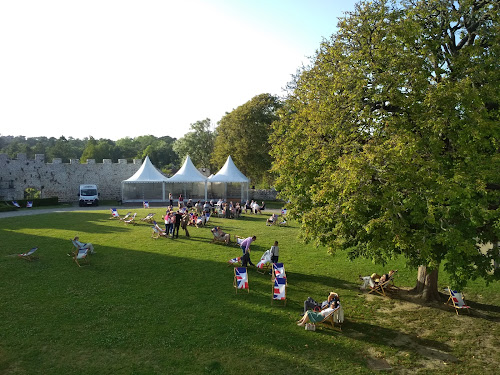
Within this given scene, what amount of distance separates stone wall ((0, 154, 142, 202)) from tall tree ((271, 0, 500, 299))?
104 feet

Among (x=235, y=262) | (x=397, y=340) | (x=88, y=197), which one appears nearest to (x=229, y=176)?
(x=88, y=197)

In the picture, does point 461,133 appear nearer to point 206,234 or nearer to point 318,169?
point 318,169

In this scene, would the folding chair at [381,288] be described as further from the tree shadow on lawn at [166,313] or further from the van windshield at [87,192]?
the van windshield at [87,192]

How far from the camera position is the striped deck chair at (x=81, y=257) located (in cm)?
1144

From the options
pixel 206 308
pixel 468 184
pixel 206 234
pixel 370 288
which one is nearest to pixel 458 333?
pixel 370 288

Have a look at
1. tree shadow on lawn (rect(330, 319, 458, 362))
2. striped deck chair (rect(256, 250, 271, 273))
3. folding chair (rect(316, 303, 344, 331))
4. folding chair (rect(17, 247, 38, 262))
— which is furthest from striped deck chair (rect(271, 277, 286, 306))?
folding chair (rect(17, 247, 38, 262))

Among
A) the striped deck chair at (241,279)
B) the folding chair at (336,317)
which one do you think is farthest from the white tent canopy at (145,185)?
the folding chair at (336,317)

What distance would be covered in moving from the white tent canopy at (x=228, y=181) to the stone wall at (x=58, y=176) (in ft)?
30.2

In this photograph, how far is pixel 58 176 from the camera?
3481 cm

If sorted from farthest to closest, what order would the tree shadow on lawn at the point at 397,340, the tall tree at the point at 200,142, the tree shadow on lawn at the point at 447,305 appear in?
the tall tree at the point at 200,142, the tree shadow on lawn at the point at 447,305, the tree shadow on lawn at the point at 397,340

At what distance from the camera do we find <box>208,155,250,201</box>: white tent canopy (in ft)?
99.3

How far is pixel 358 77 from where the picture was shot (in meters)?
7.85

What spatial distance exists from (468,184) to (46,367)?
25.8 ft

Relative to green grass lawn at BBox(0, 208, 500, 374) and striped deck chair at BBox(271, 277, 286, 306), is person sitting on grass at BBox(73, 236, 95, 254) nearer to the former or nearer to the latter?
green grass lawn at BBox(0, 208, 500, 374)
